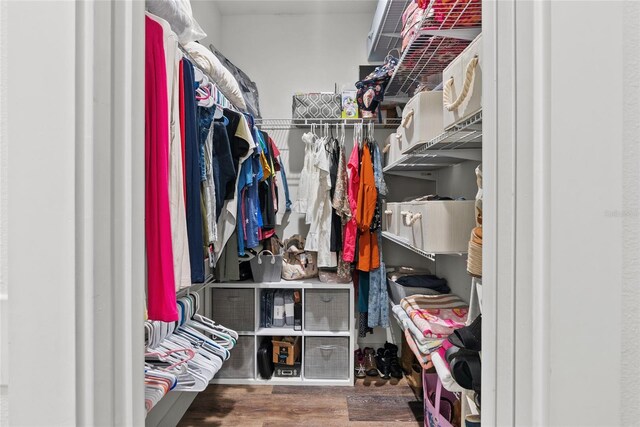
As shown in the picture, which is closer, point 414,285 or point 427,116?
point 427,116

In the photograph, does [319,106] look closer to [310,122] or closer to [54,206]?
[310,122]

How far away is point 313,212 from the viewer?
246cm

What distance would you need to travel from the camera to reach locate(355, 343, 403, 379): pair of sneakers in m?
2.49

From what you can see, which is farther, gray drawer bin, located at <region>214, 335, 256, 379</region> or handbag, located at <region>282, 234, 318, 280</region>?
handbag, located at <region>282, 234, 318, 280</region>

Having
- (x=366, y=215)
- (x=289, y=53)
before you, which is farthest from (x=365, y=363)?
(x=289, y=53)

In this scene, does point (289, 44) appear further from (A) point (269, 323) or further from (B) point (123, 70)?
(B) point (123, 70)

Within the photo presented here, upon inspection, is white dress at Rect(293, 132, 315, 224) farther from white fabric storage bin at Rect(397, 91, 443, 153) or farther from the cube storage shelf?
white fabric storage bin at Rect(397, 91, 443, 153)

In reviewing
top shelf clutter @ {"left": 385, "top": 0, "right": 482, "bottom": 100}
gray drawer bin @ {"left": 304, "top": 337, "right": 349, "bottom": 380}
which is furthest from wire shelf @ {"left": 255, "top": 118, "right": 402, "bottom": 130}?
gray drawer bin @ {"left": 304, "top": 337, "right": 349, "bottom": 380}

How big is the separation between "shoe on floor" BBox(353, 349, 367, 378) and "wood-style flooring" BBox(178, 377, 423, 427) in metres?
0.05

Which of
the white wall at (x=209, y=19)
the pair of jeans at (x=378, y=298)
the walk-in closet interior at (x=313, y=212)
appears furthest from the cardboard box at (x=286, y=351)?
the white wall at (x=209, y=19)

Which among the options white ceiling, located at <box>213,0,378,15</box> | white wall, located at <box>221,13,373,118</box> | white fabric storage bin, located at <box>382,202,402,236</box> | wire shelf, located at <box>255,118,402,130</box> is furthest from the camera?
white wall, located at <box>221,13,373,118</box>

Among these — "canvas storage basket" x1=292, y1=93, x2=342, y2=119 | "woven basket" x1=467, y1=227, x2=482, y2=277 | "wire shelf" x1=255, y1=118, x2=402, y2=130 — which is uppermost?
"canvas storage basket" x1=292, y1=93, x2=342, y2=119

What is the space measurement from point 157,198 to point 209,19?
2.26 meters

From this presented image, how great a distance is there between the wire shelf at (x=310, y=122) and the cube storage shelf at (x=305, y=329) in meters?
1.22
